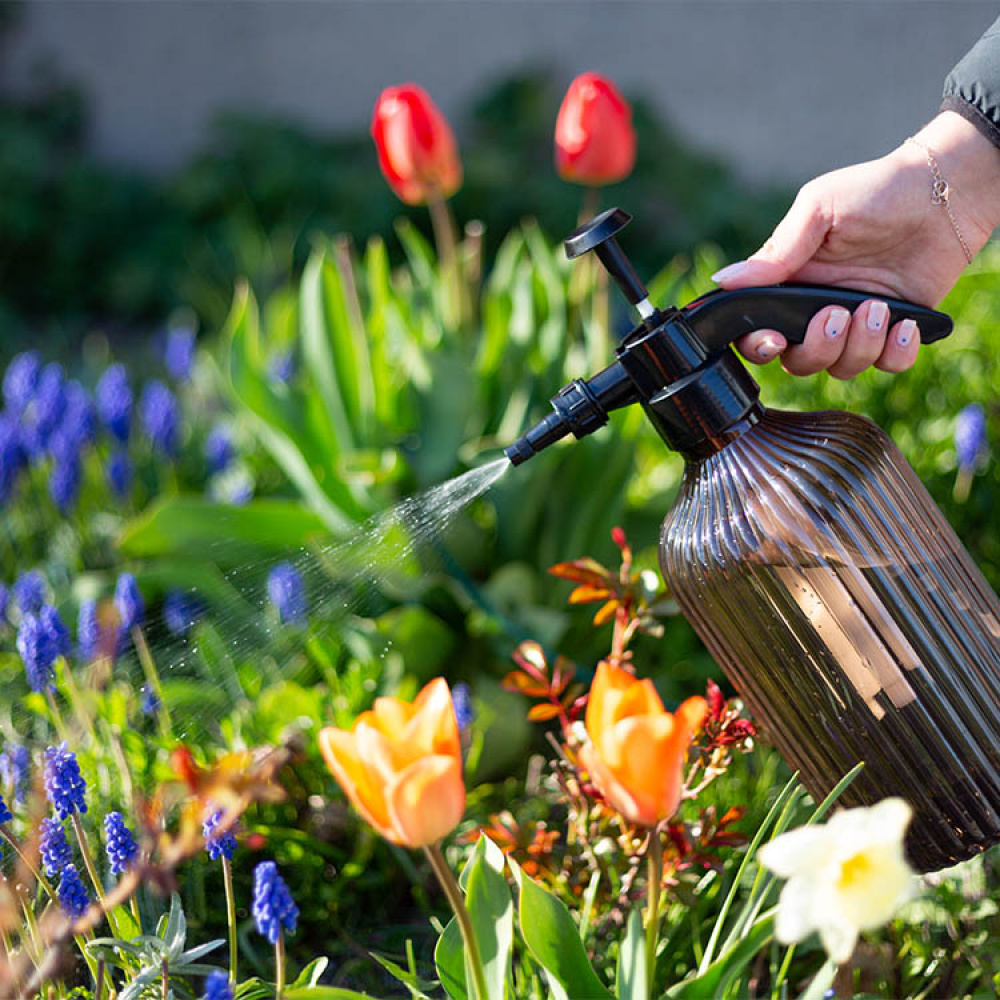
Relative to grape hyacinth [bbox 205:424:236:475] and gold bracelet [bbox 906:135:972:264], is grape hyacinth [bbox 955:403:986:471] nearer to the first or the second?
gold bracelet [bbox 906:135:972:264]

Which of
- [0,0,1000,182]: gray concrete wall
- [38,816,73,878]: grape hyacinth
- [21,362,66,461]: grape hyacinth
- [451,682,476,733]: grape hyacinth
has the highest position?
[0,0,1000,182]: gray concrete wall

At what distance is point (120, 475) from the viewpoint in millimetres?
2299

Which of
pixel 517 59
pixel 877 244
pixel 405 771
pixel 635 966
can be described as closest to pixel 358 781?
pixel 405 771

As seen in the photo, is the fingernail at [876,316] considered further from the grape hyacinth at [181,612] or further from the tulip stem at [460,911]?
the grape hyacinth at [181,612]

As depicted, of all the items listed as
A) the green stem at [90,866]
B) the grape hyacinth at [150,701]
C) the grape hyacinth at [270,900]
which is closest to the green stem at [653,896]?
the grape hyacinth at [270,900]

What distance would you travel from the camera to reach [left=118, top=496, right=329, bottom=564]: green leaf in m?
2.03

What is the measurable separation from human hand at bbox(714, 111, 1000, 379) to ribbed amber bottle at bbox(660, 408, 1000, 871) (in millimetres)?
86

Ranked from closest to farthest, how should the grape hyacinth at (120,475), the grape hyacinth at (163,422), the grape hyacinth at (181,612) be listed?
the grape hyacinth at (181,612), the grape hyacinth at (120,475), the grape hyacinth at (163,422)

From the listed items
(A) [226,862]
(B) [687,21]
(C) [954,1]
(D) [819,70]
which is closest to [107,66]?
(B) [687,21]

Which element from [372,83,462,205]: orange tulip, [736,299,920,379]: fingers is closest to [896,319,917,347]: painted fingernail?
[736,299,920,379]: fingers

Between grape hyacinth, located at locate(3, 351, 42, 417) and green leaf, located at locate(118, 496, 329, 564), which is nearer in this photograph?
green leaf, located at locate(118, 496, 329, 564)

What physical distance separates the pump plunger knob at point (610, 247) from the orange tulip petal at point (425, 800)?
18.0 inches

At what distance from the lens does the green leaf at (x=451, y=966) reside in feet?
2.83

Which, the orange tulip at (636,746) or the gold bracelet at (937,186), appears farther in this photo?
the gold bracelet at (937,186)
